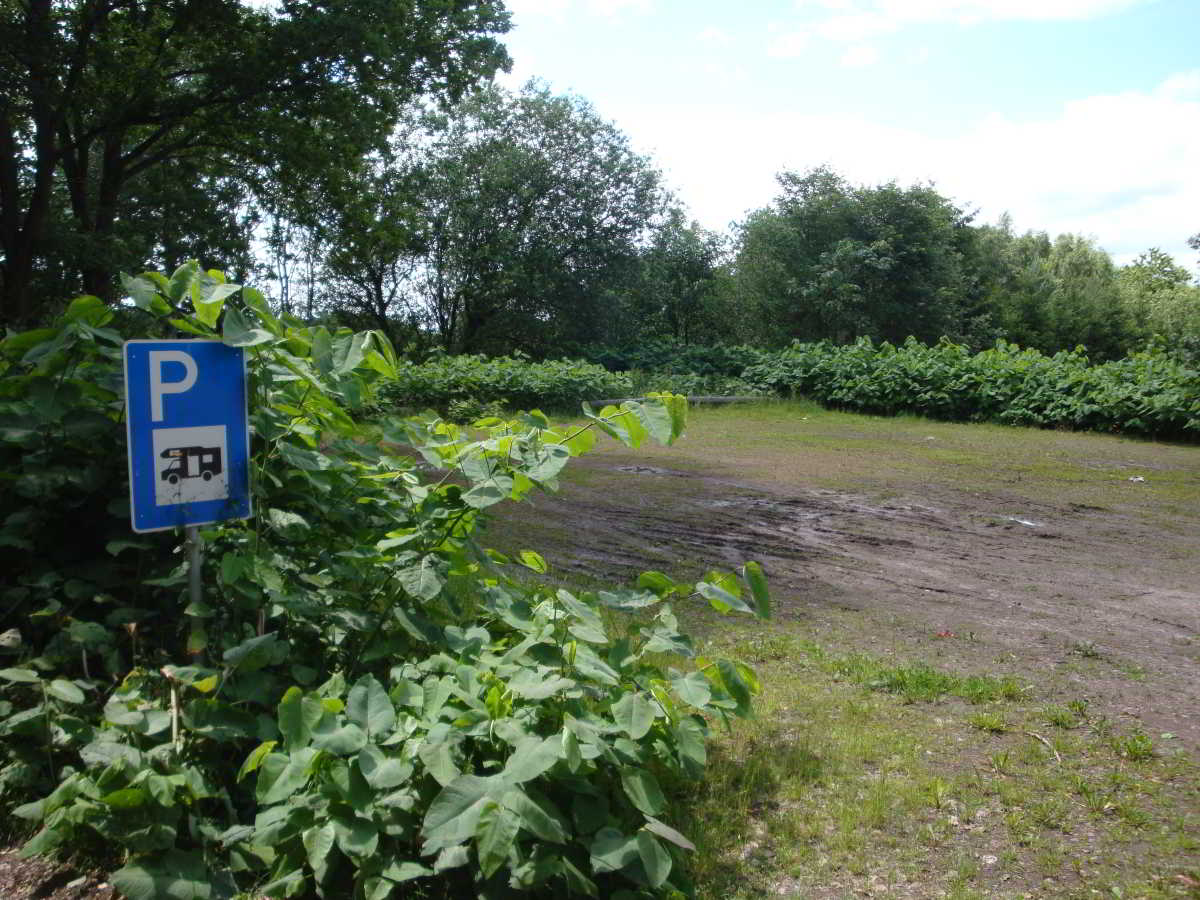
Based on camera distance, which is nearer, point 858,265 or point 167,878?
point 167,878

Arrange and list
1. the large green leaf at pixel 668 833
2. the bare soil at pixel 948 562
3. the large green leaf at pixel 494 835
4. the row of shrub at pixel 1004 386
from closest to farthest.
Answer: the large green leaf at pixel 494 835 → the large green leaf at pixel 668 833 → the bare soil at pixel 948 562 → the row of shrub at pixel 1004 386

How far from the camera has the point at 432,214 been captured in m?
32.1

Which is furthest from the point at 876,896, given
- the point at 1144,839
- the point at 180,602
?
the point at 180,602

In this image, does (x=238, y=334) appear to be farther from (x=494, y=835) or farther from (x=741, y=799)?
(x=741, y=799)

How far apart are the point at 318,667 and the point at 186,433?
92cm

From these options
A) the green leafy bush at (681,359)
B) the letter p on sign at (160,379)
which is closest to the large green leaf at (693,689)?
the letter p on sign at (160,379)

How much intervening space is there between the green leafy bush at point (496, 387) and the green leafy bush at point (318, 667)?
1634 cm

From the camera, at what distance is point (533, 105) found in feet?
105

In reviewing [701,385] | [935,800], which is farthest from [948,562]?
[701,385]

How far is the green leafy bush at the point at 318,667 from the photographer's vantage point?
2551 mm

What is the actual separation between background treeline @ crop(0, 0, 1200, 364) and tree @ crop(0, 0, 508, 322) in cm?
5

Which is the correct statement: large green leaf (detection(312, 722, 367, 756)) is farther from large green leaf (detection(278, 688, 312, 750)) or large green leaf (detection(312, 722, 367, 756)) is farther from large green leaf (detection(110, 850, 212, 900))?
large green leaf (detection(110, 850, 212, 900))

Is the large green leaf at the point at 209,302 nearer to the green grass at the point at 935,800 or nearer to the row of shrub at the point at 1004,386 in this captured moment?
the green grass at the point at 935,800

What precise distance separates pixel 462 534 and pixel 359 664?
0.58 metres
